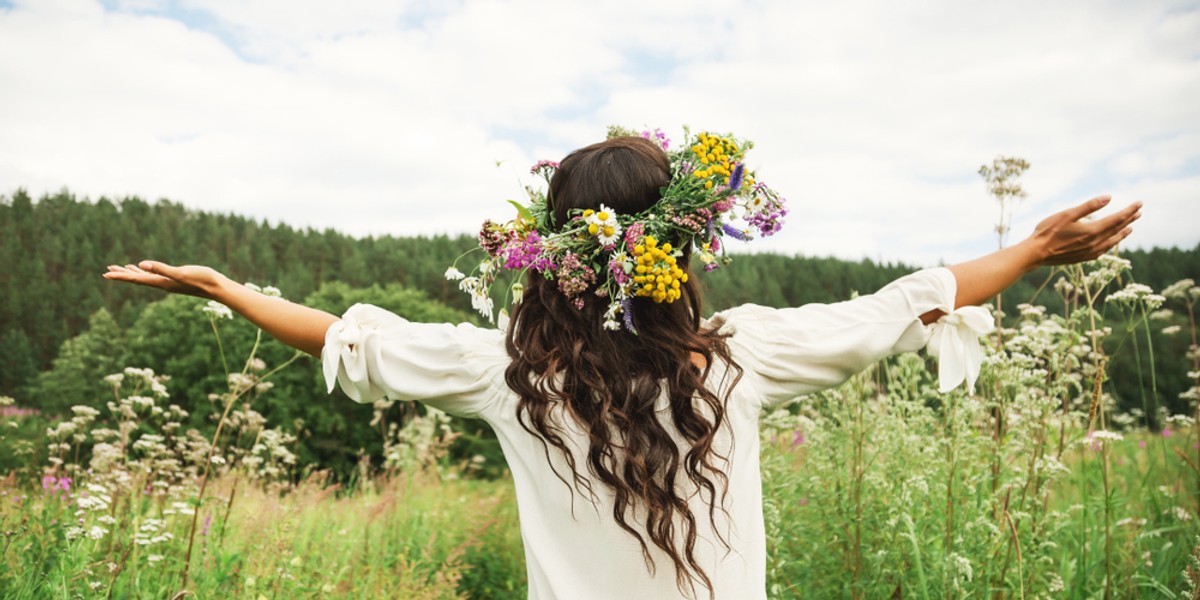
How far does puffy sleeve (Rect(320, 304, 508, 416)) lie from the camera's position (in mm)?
1906

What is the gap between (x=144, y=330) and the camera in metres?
22.4

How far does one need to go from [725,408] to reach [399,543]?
397 cm

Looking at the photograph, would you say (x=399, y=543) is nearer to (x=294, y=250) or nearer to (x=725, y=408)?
(x=725, y=408)

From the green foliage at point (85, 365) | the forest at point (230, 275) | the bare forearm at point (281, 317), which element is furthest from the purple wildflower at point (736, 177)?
the green foliage at point (85, 365)

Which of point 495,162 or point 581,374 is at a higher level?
point 495,162

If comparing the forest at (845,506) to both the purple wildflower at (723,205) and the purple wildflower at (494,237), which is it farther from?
the purple wildflower at (494,237)

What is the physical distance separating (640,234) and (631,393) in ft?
1.15

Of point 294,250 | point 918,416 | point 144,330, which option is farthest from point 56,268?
point 918,416

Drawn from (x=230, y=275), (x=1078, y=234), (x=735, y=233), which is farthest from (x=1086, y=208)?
(x=230, y=275)

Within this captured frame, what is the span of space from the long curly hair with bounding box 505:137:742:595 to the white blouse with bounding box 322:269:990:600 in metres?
0.03

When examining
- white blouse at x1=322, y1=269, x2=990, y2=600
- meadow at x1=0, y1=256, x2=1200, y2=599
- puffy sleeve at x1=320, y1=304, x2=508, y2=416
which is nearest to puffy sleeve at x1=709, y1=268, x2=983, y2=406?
white blouse at x1=322, y1=269, x2=990, y2=600

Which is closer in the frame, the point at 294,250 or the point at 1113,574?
the point at 1113,574

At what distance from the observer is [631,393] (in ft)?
5.90

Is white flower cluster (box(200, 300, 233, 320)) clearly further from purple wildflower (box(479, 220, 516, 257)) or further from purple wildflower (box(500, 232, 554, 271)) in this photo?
purple wildflower (box(500, 232, 554, 271))
